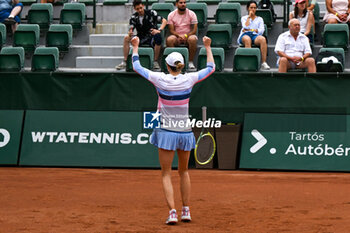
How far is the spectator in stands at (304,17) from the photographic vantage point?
635 inches

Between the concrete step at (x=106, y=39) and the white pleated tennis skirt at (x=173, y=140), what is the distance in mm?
10158

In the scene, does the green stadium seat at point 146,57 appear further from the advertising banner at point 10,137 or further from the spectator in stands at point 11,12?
the spectator in stands at point 11,12

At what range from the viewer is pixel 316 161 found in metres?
13.7

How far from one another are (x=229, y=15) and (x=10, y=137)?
6.17 m

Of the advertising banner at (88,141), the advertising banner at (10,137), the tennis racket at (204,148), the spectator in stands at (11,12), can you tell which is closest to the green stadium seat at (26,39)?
the spectator in stands at (11,12)

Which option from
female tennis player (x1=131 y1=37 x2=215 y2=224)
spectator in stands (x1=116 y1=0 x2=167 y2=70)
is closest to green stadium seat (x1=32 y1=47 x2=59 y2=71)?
spectator in stands (x1=116 y1=0 x2=167 y2=70)

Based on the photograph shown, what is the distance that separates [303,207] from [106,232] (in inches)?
118

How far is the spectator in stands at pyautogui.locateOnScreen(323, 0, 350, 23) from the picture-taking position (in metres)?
16.7

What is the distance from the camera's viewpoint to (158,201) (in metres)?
10.3

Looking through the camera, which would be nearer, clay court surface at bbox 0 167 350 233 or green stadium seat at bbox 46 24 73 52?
clay court surface at bbox 0 167 350 233

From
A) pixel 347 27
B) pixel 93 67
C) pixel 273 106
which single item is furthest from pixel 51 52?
pixel 347 27

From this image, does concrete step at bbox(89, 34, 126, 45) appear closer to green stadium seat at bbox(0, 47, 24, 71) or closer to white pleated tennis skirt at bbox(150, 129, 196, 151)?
green stadium seat at bbox(0, 47, 24, 71)

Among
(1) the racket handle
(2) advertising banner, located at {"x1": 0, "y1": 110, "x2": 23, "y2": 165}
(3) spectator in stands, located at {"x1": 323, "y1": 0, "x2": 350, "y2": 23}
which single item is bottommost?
(2) advertising banner, located at {"x1": 0, "y1": 110, "x2": 23, "y2": 165}

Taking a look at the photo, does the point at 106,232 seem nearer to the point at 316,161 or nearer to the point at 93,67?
the point at 316,161
